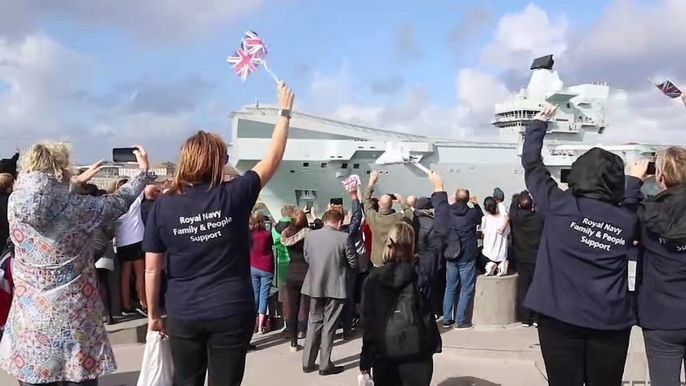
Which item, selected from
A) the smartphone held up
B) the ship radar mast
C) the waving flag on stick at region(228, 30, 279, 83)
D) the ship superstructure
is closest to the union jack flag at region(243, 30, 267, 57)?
the waving flag on stick at region(228, 30, 279, 83)

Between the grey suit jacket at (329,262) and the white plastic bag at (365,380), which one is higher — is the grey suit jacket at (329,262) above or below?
above

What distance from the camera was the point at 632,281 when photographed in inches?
122

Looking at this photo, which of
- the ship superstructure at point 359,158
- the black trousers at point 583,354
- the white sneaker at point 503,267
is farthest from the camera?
the ship superstructure at point 359,158

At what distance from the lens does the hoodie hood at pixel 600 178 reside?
2844mm

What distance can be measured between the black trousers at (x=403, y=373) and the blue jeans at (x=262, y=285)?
9.69 feet

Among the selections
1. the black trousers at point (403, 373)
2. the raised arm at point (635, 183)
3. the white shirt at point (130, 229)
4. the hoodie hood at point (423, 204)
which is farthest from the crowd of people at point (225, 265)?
the hoodie hood at point (423, 204)

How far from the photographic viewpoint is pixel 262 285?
6.71 meters

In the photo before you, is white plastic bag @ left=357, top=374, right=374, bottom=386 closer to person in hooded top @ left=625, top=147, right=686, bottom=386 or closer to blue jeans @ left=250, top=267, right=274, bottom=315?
person in hooded top @ left=625, top=147, right=686, bottom=386

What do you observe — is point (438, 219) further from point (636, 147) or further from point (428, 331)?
point (636, 147)

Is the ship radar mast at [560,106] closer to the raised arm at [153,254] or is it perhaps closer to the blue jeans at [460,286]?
the blue jeans at [460,286]

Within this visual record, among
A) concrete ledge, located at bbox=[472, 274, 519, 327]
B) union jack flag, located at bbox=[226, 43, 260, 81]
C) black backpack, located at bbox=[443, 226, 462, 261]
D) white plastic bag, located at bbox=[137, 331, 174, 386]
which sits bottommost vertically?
concrete ledge, located at bbox=[472, 274, 519, 327]

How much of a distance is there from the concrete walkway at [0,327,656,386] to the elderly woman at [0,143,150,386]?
7.07 ft

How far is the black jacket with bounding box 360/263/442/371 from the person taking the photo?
3.68 meters

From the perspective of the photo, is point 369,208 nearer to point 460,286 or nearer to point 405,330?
point 460,286
